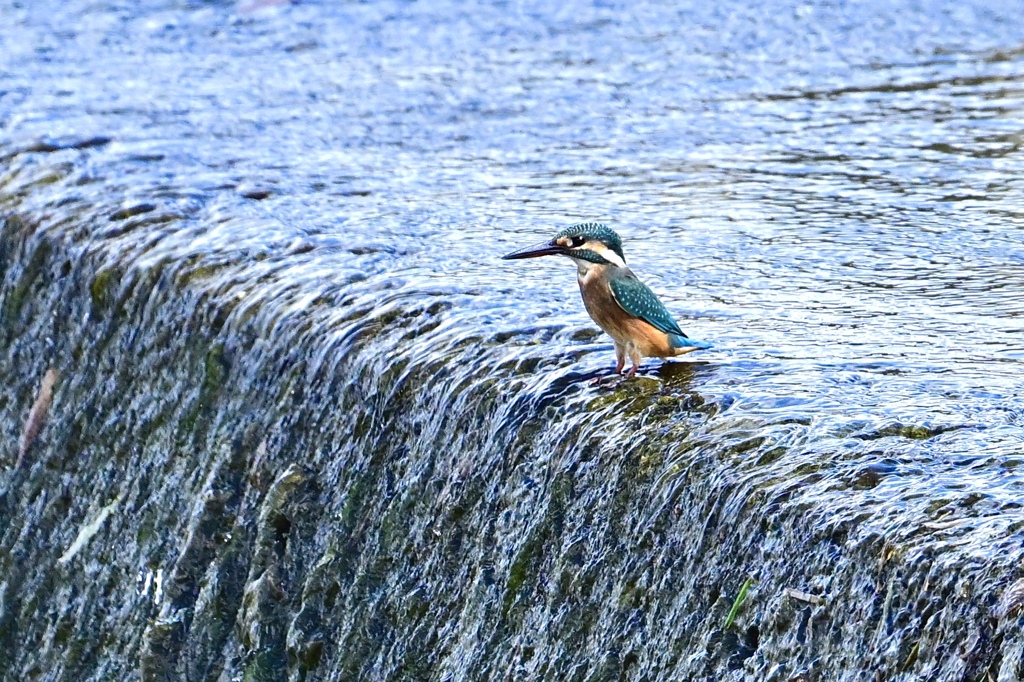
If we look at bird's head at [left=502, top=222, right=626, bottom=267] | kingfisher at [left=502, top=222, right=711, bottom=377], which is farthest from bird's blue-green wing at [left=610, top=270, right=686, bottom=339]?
bird's head at [left=502, top=222, right=626, bottom=267]

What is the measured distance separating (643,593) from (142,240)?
3.65m

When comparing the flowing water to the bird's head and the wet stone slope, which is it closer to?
the wet stone slope

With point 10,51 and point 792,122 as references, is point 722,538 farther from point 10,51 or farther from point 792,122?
point 10,51

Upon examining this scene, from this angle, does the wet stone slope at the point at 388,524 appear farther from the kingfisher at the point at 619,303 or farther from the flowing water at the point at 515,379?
the kingfisher at the point at 619,303

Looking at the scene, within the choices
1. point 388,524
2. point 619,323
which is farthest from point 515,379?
point 388,524

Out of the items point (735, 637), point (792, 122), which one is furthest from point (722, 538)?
point (792, 122)

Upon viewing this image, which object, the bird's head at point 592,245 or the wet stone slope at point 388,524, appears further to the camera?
the bird's head at point 592,245

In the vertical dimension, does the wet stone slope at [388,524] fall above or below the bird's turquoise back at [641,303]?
below

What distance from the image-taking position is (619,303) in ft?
14.5

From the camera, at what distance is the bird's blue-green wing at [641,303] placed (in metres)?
4.39

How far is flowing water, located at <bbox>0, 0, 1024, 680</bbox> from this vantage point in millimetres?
3650

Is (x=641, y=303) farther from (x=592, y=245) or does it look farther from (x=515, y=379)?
(x=515, y=379)

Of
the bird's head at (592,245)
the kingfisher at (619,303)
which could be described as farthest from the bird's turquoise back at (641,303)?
the bird's head at (592,245)

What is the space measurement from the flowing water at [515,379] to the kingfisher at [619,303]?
4.4 inches
